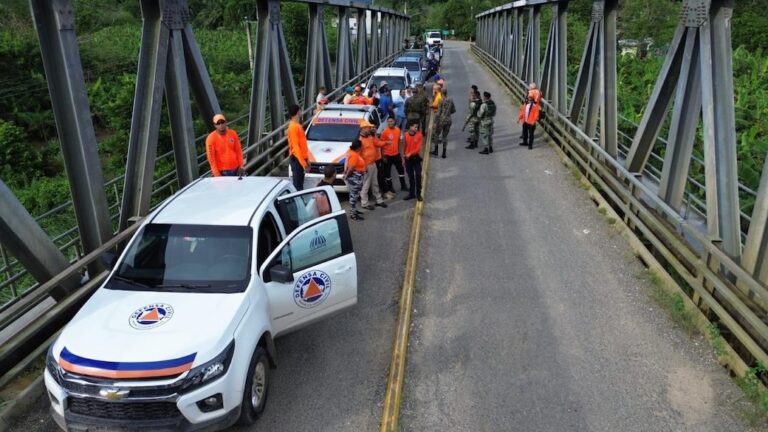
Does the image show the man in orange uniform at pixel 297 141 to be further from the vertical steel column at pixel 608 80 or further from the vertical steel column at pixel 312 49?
the vertical steel column at pixel 312 49

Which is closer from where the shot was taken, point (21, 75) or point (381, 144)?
point (381, 144)

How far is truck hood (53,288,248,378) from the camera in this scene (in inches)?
188

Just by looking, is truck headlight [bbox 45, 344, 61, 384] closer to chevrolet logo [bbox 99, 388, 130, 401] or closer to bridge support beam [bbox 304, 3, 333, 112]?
chevrolet logo [bbox 99, 388, 130, 401]

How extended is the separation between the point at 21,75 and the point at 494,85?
26.0m

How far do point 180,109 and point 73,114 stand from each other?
251cm

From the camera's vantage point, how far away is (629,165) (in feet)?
32.8

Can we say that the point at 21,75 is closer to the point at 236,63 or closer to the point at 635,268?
the point at 236,63

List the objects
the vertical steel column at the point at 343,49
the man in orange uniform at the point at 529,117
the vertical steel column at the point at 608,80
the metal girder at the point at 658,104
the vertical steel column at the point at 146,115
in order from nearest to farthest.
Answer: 1. the vertical steel column at the point at 146,115
2. the metal girder at the point at 658,104
3. the vertical steel column at the point at 608,80
4. the man in orange uniform at the point at 529,117
5. the vertical steel column at the point at 343,49

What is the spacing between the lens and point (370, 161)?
1115 cm

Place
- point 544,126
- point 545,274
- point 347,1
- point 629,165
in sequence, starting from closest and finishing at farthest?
point 545,274 → point 629,165 → point 544,126 → point 347,1

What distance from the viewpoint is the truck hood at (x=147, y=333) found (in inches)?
188

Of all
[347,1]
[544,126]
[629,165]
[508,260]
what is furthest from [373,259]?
[347,1]

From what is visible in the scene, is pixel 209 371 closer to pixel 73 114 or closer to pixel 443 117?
pixel 73 114

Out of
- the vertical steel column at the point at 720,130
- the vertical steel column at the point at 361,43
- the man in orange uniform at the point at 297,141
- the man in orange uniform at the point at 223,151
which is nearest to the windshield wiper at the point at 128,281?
the man in orange uniform at the point at 223,151
